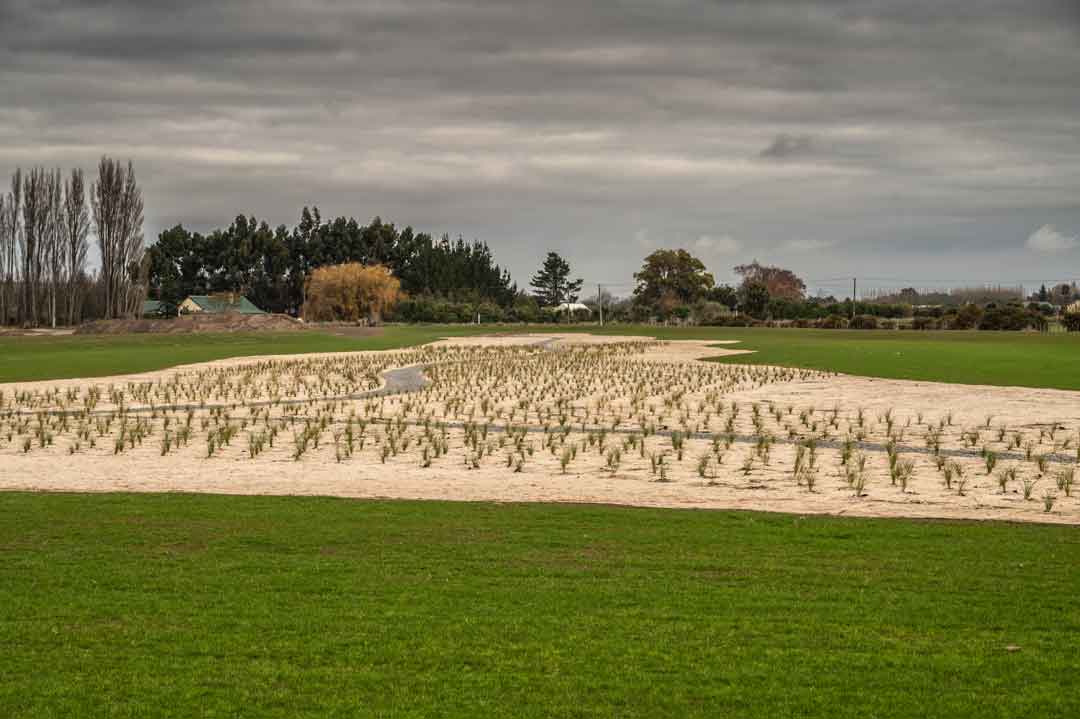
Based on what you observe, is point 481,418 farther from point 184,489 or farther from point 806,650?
point 806,650

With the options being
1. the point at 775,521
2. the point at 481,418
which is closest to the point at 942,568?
the point at 775,521

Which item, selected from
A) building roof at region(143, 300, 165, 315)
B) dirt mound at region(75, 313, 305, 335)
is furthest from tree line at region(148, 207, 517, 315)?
dirt mound at region(75, 313, 305, 335)

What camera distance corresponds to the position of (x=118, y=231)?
9988 cm

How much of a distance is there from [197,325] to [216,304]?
35559 millimetres

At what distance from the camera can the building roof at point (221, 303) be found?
395ft

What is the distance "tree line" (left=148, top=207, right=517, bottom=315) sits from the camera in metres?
134

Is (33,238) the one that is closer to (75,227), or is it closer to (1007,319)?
(75,227)

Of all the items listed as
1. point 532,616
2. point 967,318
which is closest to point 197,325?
point 967,318

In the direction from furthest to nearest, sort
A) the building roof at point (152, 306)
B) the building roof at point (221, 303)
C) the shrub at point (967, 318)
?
the building roof at point (152, 306) < the building roof at point (221, 303) < the shrub at point (967, 318)

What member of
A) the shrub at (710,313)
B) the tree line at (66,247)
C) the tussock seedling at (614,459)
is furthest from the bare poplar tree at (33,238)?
the tussock seedling at (614,459)

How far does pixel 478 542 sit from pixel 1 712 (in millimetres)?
5260

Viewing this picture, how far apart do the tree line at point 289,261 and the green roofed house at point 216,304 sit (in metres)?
1.56

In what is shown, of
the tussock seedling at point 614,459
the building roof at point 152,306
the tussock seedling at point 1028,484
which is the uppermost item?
the building roof at point 152,306

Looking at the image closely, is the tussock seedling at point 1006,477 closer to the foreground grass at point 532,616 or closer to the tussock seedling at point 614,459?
the foreground grass at point 532,616
